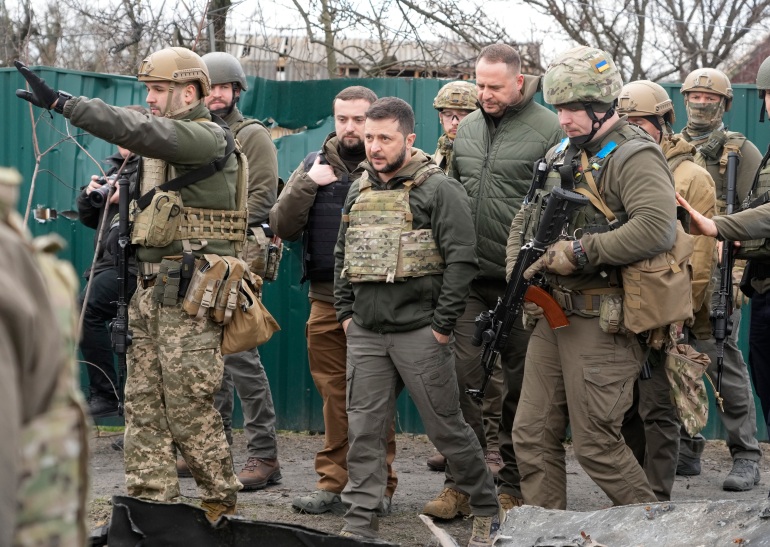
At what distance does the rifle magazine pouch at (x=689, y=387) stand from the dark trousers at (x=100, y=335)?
351cm

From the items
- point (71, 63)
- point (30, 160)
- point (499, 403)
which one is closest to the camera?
point (499, 403)

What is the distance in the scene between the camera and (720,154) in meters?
6.68

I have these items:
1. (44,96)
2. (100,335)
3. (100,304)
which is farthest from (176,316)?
(100,335)

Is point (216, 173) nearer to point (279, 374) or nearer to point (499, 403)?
point (499, 403)

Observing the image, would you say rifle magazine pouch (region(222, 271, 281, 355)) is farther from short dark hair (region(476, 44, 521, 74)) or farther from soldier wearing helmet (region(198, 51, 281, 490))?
short dark hair (region(476, 44, 521, 74))

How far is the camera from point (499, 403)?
254 inches

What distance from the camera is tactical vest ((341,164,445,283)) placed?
16.7ft

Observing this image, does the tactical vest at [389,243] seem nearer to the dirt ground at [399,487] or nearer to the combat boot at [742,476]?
the dirt ground at [399,487]

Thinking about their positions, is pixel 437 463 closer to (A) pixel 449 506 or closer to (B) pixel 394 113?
(A) pixel 449 506

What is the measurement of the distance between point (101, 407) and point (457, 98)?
10.1 ft

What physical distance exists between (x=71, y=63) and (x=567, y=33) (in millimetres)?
5990

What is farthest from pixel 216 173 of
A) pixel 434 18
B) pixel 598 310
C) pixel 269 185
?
pixel 434 18

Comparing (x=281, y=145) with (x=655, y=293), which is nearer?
(x=655, y=293)

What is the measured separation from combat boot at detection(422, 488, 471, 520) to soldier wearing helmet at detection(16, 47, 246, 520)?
1085 mm
